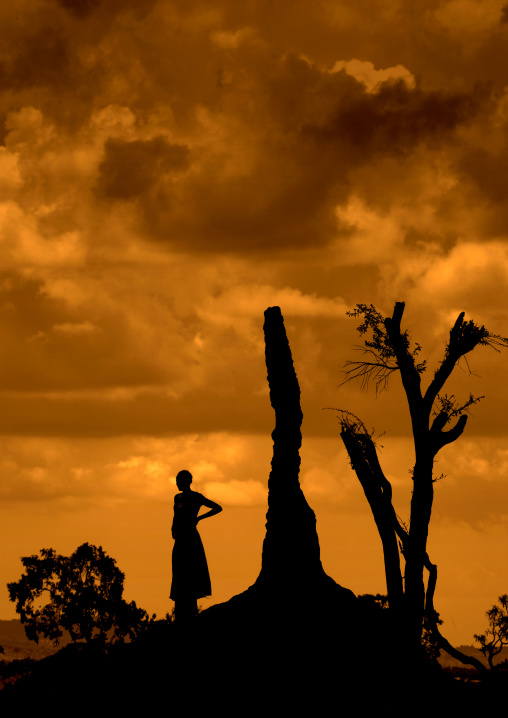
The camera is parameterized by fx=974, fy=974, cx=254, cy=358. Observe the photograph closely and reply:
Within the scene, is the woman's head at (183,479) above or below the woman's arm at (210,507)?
above

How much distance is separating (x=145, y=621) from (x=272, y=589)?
49.4ft

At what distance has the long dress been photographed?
812 inches

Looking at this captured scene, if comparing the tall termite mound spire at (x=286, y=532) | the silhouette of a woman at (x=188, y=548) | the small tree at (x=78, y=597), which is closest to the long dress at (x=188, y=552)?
the silhouette of a woman at (x=188, y=548)

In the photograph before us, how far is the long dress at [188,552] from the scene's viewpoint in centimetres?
2062

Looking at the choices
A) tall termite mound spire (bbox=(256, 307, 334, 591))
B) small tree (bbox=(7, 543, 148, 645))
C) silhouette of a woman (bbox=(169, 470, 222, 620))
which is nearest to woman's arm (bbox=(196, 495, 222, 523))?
silhouette of a woman (bbox=(169, 470, 222, 620))

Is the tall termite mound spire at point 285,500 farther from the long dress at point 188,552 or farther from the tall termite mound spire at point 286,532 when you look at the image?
the long dress at point 188,552

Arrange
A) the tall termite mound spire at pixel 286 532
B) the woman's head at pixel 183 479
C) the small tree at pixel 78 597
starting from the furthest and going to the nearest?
1. the small tree at pixel 78 597
2. the tall termite mound spire at pixel 286 532
3. the woman's head at pixel 183 479

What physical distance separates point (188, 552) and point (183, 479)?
5.57 ft

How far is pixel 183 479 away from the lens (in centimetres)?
2038

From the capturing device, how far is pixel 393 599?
2831 centimetres

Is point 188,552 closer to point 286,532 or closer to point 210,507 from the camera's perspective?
→ point 210,507

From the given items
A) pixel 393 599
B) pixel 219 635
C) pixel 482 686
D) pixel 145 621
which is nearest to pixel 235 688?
pixel 219 635

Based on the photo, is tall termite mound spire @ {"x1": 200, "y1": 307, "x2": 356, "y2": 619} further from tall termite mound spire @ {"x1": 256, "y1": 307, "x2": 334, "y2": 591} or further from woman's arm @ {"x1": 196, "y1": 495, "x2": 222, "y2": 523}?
woman's arm @ {"x1": 196, "y1": 495, "x2": 222, "y2": 523}

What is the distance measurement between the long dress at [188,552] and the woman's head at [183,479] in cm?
20
